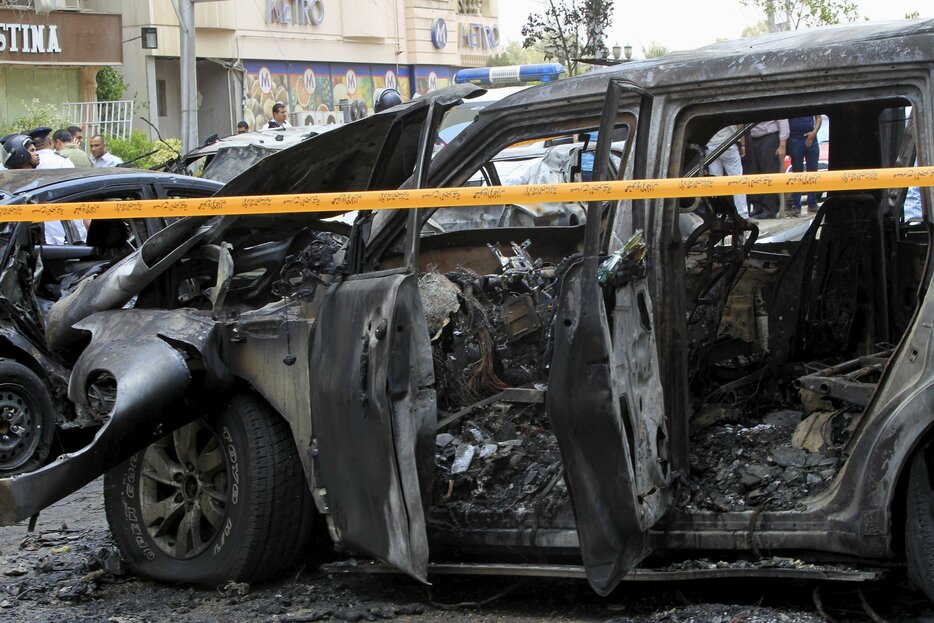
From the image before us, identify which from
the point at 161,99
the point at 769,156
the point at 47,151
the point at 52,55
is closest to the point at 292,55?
the point at 161,99

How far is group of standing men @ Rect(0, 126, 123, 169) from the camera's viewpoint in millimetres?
10328

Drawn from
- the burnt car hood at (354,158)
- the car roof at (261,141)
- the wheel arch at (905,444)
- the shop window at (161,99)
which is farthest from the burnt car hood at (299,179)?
the shop window at (161,99)

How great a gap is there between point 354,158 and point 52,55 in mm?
21833

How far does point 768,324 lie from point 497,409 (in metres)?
1.54

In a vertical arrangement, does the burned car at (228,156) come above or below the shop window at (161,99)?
below

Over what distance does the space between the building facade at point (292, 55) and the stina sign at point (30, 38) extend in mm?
3515

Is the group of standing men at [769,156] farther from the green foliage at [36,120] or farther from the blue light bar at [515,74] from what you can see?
the green foliage at [36,120]

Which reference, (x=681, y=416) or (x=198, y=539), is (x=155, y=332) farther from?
(x=681, y=416)

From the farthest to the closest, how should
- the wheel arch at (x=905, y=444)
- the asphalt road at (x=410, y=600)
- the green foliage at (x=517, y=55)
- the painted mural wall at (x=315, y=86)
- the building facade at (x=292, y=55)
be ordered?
the green foliage at (x=517, y=55) → the painted mural wall at (x=315, y=86) → the building facade at (x=292, y=55) → the asphalt road at (x=410, y=600) → the wheel arch at (x=905, y=444)

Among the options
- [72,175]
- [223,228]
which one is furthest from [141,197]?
[223,228]

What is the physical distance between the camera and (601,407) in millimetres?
3721

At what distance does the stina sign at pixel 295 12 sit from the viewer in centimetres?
3188

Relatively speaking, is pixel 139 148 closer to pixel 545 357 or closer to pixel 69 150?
pixel 69 150

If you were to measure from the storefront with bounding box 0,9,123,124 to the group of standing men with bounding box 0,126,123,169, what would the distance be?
349 inches
